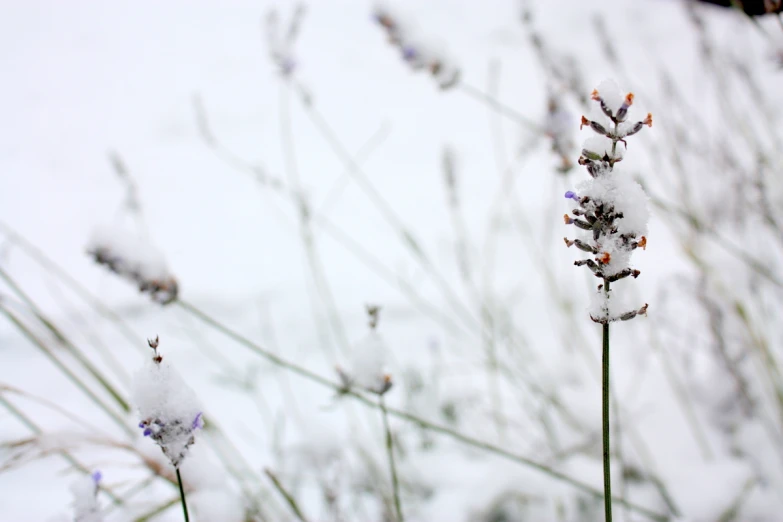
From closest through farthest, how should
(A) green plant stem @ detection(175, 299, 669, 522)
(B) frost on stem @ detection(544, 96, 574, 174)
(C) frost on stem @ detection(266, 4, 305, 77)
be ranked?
(A) green plant stem @ detection(175, 299, 669, 522)
(B) frost on stem @ detection(544, 96, 574, 174)
(C) frost on stem @ detection(266, 4, 305, 77)

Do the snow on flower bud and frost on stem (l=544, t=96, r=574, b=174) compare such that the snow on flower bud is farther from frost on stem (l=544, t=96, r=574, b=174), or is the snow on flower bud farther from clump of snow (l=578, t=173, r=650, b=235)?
frost on stem (l=544, t=96, r=574, b=174)

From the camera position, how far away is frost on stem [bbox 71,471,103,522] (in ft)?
1.38

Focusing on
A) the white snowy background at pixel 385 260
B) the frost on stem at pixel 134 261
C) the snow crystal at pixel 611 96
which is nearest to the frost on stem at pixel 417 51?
the white snowy background at pixel 385 260

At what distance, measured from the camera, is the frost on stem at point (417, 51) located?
91 cm

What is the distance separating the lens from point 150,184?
2285 millimetres

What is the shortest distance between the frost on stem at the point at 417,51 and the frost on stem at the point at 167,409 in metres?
0.70

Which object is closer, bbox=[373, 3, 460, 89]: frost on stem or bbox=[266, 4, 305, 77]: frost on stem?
bbox=[373, 3, 460, 89]: frost on stem

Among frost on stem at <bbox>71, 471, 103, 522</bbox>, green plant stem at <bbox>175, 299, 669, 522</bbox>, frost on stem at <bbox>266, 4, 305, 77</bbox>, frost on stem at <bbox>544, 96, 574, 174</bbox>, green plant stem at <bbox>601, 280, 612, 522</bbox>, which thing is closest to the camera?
green plant stem at <bbox>601, 280, 612, 522</bbox>

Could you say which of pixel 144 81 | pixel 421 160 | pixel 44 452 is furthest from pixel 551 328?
pixel 144 81

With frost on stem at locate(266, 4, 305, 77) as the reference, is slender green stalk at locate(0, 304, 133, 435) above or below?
below

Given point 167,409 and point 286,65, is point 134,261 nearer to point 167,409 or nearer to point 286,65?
point 167,409

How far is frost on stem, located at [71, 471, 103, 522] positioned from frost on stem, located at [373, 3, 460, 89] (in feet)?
2.45

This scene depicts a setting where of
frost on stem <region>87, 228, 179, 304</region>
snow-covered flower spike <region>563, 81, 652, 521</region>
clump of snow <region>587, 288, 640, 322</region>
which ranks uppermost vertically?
frost on stem <region>87, 228, 179, 304</region>

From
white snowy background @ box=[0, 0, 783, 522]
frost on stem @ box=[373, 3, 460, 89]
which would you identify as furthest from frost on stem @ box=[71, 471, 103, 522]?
frost on stem @ box=[373, 3, 460, 89]
